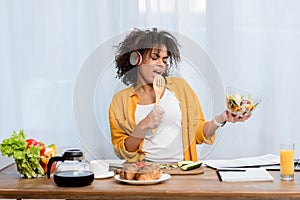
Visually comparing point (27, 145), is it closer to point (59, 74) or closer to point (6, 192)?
point (6, 192)

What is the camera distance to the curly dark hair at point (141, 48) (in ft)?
6.17

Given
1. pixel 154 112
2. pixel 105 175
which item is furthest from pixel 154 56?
pixel 105 175

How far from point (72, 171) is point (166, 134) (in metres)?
0.40

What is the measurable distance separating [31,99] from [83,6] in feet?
1.50

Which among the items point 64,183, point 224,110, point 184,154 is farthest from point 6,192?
→ point 224,110

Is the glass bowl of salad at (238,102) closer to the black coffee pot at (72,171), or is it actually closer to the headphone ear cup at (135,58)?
the headphone ear cup at (135,58)

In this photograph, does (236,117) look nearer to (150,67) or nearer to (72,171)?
(150,67)

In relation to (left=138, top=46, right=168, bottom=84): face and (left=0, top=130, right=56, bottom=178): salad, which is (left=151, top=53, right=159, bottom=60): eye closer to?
(left=138, top=46, right=168, bottom=84): face

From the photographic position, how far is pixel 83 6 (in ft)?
7.27

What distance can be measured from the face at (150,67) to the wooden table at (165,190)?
0.40m

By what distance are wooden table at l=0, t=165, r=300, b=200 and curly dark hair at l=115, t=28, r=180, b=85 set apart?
0.44m

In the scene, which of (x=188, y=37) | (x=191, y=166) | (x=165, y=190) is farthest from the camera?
(x=188, y=37)

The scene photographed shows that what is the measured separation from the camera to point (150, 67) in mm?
1844

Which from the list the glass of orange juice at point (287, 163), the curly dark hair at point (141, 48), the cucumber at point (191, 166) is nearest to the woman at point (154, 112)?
the curly dark hair at point (141, 48)
